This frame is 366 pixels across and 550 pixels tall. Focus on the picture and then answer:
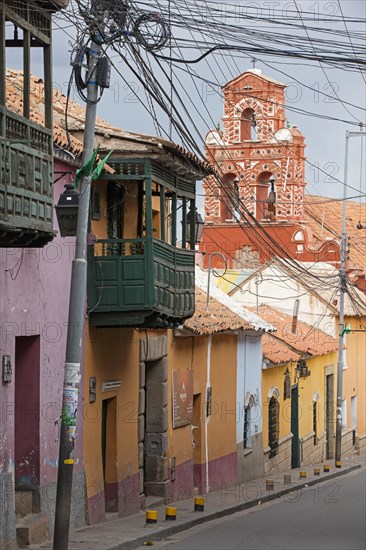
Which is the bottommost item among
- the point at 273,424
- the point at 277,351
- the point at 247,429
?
the point at 273,424

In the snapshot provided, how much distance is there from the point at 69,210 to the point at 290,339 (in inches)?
932

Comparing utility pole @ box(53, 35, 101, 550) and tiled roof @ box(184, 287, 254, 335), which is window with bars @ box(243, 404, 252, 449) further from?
utility pole @ box(53, 35, 101, 550)

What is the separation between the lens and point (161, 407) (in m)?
23.6

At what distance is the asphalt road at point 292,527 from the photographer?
59.6 feet

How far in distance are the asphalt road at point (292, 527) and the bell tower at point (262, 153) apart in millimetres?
17341

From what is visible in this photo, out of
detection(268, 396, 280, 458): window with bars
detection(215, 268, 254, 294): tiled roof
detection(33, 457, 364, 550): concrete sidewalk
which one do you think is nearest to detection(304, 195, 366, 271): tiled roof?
detection(215, 268, 254, 294): tiled roof

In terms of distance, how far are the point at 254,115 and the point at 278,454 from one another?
1340cm

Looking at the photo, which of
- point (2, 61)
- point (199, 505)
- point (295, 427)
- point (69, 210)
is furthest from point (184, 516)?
point (295, 427)

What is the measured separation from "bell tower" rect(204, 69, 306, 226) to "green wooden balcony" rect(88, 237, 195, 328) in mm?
23462

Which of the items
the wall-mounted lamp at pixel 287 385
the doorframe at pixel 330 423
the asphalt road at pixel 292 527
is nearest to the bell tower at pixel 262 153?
the doorframe at pixel 330 423

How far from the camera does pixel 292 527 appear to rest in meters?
20.8

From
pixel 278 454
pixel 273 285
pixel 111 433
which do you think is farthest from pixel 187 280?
pixel 273 285

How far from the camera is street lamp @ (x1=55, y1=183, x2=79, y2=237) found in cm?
1502

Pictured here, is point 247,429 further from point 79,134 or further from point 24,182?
point 24,182
